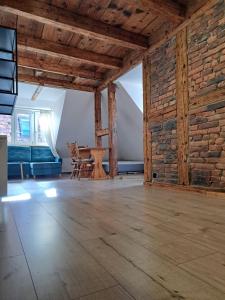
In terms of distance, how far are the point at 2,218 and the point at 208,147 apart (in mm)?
2275

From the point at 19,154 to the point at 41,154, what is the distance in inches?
24.6

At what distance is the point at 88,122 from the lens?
6.80 m

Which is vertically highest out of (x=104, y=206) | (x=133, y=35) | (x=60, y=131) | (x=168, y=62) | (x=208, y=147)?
(x=133, y=35)

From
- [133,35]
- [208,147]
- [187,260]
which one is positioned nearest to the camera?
[187,260]

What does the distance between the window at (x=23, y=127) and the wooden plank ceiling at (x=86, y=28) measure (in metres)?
2.09

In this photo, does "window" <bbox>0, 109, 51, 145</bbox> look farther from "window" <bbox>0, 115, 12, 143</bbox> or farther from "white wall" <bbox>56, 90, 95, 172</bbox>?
"white wall" <bbox>56, 90, 95, 172</bbox>

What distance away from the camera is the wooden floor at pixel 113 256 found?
0.70m

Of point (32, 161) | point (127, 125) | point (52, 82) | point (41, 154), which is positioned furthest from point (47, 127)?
point (127, 125)

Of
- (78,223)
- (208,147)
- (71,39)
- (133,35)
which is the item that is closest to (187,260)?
(78,223)

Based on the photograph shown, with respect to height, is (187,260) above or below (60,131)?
below

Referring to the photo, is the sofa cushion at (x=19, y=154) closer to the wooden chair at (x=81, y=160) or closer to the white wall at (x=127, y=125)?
the wooden chair at (x=81, y=160)

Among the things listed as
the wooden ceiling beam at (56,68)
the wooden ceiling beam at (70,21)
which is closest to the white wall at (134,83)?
the wooden ceiling beam at (56,68)

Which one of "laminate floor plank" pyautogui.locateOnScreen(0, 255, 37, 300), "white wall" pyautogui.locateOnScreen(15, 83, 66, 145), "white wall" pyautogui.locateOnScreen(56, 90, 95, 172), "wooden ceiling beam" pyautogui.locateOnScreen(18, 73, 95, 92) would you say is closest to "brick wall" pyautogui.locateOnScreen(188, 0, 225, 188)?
"laminate floor plank" pyautogui.locateOnScreen(0, 255, 37, 300)

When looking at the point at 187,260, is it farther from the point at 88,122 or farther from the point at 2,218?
the point at 88,122
